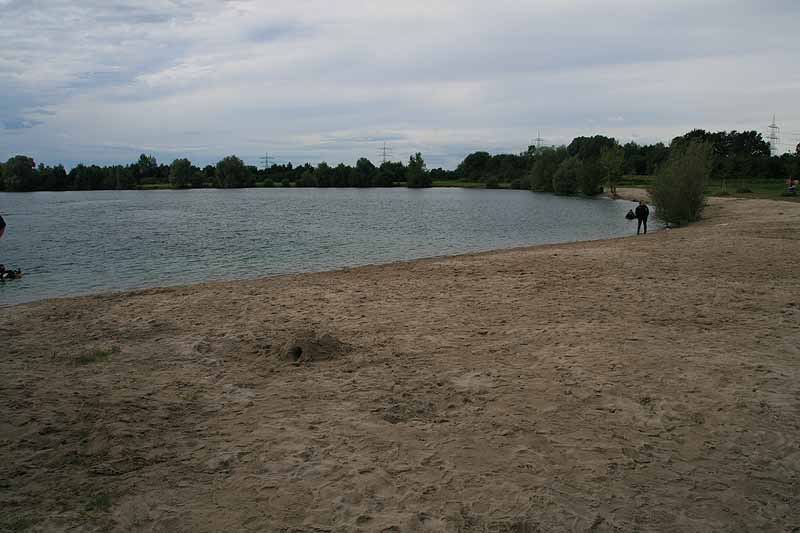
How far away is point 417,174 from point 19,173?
94604 millimetres

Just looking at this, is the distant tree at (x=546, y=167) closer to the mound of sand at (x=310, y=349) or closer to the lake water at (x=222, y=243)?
the lake water at (x=222, y=243)

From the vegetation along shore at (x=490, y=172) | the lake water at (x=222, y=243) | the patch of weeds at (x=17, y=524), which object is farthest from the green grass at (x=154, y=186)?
the patch of weeds at (x=17, y=524)

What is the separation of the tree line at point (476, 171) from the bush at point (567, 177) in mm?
180

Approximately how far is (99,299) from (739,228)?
2828cm

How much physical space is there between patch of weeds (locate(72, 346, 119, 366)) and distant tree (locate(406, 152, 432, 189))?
150901 mm

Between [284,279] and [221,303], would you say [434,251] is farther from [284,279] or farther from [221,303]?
[221,303]

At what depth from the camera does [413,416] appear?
6.37 m

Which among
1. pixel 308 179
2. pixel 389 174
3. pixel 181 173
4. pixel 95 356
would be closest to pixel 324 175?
pixel 308 179

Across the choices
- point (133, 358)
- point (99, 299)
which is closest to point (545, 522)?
point (133, 358)

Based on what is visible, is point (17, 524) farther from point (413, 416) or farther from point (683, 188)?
point (683, 188)

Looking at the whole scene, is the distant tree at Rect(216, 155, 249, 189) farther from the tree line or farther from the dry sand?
the dry sand

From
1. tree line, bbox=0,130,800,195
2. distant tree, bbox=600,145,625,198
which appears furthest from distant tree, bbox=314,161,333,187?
distant tree, bbox=600,145,625,198

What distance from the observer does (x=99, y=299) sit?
48.8 feet

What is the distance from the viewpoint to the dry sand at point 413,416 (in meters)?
4.51
